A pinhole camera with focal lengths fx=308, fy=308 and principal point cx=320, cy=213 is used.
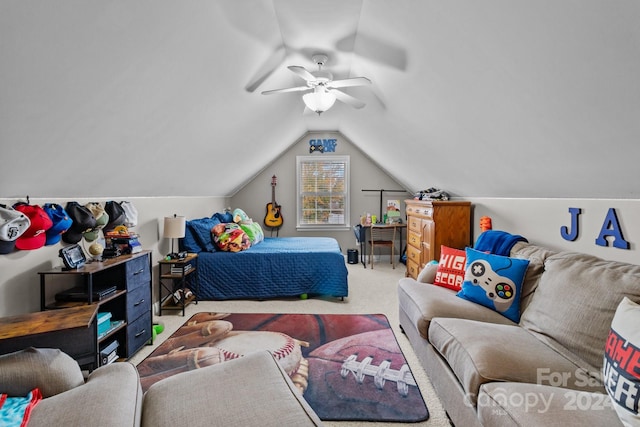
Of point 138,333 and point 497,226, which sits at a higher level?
point 497,226

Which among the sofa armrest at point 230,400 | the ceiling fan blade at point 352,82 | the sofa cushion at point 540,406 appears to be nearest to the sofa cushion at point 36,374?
the sofa armrest at point 230,400

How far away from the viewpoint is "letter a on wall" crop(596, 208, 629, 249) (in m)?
1.75

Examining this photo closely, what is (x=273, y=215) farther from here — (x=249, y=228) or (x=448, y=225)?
(x=448, y=225)


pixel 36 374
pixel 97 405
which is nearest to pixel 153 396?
pixel 97 405

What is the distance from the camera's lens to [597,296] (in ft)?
4.73

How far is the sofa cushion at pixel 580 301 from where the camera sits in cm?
137

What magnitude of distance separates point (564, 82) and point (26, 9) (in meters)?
2.21

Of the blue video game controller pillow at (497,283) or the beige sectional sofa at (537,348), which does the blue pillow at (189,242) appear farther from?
the blue video game controller pillow at (497,283)

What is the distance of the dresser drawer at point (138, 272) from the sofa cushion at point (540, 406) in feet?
7.79

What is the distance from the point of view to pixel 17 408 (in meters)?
1.00

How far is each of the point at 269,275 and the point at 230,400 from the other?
8.36 feet

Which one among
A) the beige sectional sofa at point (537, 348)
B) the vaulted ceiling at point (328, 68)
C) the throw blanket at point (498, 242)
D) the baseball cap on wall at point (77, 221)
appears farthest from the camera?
the throw blanket at point (498, 242)

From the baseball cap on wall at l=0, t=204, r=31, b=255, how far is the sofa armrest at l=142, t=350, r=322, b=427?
3.97 feet

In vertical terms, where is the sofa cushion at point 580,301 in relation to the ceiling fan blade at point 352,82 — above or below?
below
